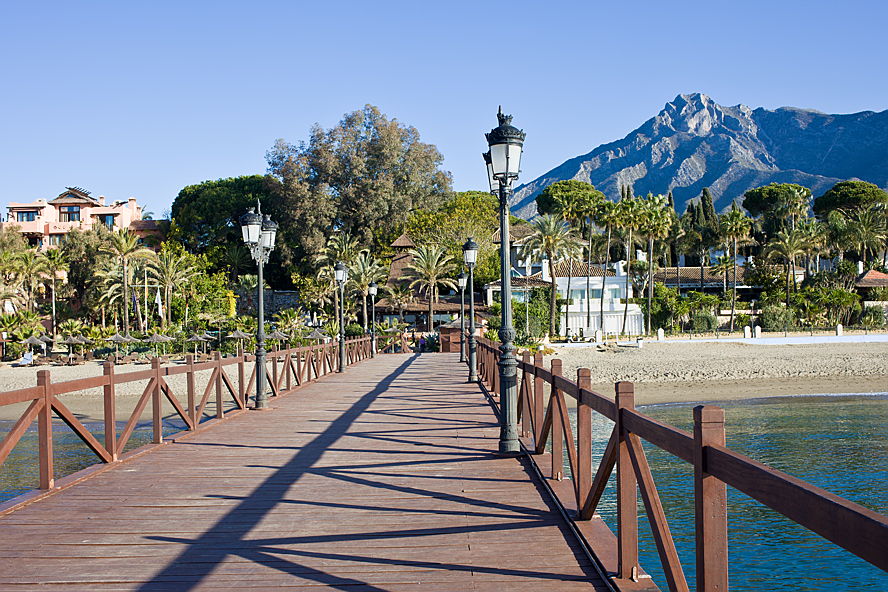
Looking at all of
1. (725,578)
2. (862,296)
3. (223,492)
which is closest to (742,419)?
(223,492)

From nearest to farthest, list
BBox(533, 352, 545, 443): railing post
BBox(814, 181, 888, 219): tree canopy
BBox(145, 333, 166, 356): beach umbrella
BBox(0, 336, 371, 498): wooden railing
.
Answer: BBox(0, 336, 371, 498): wooden railing, BBox(533, 352, 545, 443): railing post, BBox(145, 333, 166, 356): beach umbrella, BBox(814, 181, 888, 219): tree canopy

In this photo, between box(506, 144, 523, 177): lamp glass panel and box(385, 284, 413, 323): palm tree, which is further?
box(385, 284, 413, 323): palm tree

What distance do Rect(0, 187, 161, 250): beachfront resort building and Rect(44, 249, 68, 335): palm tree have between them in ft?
19.3

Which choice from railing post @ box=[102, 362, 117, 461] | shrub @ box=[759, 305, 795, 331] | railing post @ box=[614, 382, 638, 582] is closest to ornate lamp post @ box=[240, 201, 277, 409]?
railing post @ box=[102, 362, 117, 461]

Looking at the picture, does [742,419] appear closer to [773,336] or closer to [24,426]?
[24,426]

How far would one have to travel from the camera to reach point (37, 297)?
202 feet

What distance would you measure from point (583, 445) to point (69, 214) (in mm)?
76604

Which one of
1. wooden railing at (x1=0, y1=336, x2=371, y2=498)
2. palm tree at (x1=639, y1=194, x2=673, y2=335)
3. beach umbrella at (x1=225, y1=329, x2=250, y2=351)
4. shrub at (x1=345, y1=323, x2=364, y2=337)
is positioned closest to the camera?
wooden railing at (x1=0, y1=336, x2=371, y2=498)

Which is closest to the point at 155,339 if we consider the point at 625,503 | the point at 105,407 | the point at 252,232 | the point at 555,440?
the point at 252,232

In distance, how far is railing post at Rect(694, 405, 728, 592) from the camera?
301 cm

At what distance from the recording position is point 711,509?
3037 millimetres

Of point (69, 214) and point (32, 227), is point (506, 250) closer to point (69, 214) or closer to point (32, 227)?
point (32, 227)

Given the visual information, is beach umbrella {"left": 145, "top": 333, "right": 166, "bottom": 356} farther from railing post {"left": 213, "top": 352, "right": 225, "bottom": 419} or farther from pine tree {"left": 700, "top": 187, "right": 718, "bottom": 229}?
pine tree {"left": 700, "top": 187, "right": 718, "bottom": 229}

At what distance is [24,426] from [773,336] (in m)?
53.2
